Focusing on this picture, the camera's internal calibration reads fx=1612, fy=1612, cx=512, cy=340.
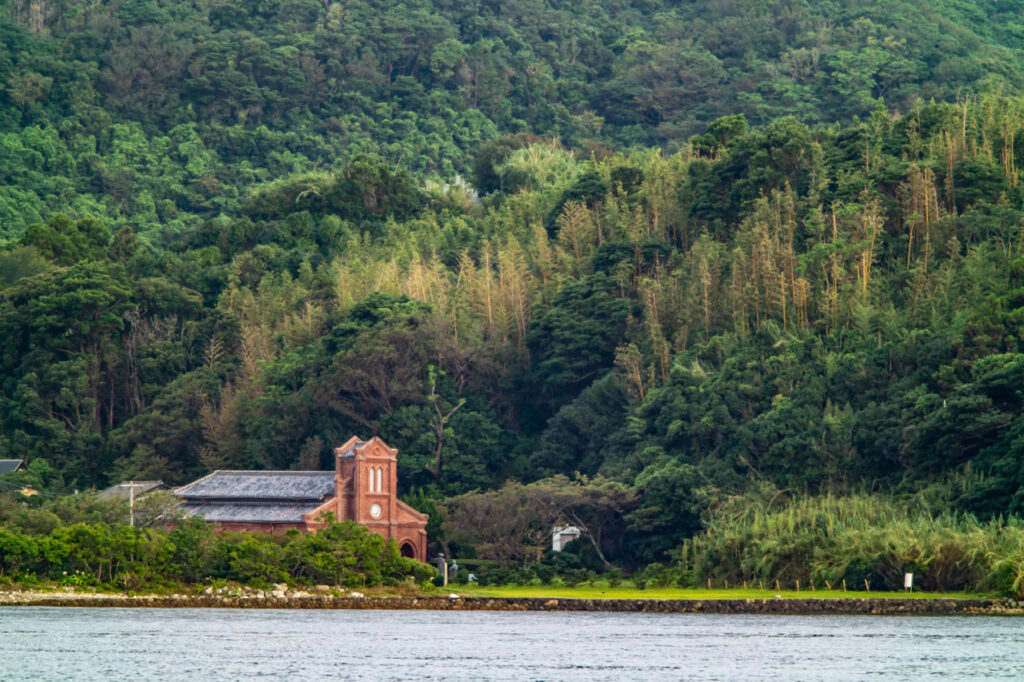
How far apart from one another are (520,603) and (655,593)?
4.31m

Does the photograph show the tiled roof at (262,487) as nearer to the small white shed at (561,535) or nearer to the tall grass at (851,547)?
the small white shed at (561,535)

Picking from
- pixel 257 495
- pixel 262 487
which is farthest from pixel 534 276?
pixel 257 495

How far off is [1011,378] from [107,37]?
271 ft

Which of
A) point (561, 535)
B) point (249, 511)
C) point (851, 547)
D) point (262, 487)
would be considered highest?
point (262, 487)

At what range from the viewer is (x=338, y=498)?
60.1m

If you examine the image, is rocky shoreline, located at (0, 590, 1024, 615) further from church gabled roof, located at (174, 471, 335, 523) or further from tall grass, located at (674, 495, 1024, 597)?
church gabled roof, located at (174, 471, 335, 523)

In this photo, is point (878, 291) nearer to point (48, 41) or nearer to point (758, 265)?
point (758, 265)

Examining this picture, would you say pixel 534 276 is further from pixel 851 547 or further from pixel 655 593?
pixel 851 547

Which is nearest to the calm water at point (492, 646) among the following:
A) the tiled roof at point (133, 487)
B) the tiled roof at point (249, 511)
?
the tiled roof at point (249, 511)

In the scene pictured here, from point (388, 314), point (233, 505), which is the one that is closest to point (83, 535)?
point (233, 505)

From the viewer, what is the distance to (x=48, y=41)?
11356cm

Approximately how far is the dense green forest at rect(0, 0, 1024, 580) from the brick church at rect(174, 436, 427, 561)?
145 centimetres

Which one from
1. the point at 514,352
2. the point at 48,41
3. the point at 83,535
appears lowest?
the point at 83,535

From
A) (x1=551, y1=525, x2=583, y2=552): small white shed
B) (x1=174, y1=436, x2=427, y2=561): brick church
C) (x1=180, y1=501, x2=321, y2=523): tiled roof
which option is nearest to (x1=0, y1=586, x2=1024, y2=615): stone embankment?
(x1=180, y1=501, x2=321, y2=523): tiled roof
